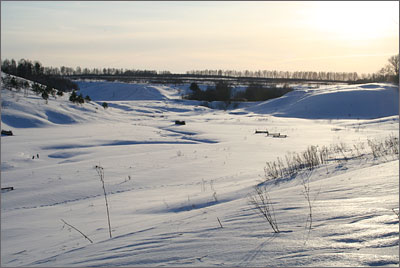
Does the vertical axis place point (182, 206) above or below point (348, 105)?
below

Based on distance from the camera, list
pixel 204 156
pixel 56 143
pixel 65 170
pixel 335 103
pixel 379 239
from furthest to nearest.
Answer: pixel 335 103 < pixel 56 143 < pixel 204 156 < pixel 65 170 < pixel 379 239

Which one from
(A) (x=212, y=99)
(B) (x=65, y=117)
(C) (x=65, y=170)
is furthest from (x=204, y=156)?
(A) (x=212, y=99)

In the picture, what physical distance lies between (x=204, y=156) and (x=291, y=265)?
11.4 metres

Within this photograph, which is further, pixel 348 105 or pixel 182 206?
pixel 348 105

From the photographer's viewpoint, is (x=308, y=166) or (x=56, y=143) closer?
(x=308, y=166)

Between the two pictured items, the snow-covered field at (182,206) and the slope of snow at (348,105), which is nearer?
the snow-covered field at (182,206)

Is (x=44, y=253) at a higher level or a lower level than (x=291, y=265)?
lower

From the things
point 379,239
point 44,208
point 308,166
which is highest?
point 379,239

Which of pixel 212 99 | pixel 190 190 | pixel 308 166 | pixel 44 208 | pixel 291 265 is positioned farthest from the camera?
pixel 212 99

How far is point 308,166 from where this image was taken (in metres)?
9.45

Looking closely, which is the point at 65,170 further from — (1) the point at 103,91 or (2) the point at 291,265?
(1) the point at 103,91

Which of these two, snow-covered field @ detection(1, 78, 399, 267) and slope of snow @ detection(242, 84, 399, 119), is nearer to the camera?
snow-covered field @ detection(1, 78, 399, 267)

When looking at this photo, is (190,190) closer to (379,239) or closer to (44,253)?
(44,253)

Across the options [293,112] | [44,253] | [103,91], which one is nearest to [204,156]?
[44,253]
